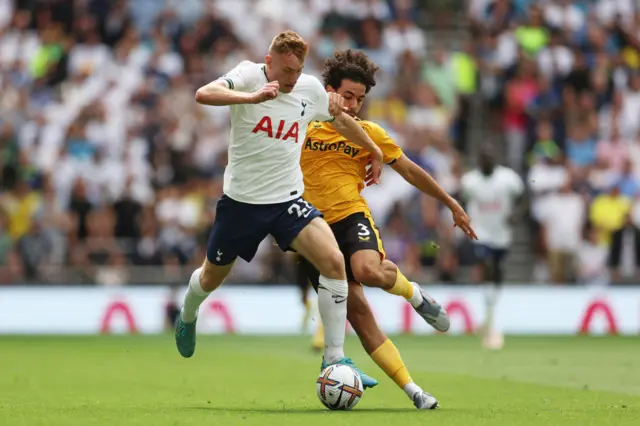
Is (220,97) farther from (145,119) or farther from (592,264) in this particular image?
(592,264)

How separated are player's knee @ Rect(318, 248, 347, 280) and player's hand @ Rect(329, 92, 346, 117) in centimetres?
104

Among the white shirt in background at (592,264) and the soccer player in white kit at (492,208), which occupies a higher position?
the soccer player in white kit at (492,208)

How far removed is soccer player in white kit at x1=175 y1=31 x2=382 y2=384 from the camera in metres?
9.91

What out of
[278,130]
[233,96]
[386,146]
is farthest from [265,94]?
[386,146]

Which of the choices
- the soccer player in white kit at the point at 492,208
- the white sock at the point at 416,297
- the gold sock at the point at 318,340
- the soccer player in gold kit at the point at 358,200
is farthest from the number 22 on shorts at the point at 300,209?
the soccer player in white kit at the point at 492,208

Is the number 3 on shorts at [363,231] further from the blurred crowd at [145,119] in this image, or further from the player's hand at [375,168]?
the blurred crowd at [145,119]

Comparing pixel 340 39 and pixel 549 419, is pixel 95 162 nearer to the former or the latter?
pixel 340 39

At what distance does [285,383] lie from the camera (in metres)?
13.1

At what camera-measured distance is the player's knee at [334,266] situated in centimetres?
991

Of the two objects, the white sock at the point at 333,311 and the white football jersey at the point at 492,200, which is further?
the white football jersey at the point at 492,200

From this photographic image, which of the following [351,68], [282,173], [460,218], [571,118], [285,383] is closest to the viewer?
[282,173]

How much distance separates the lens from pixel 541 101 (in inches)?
1009

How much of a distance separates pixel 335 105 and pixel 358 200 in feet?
3.62

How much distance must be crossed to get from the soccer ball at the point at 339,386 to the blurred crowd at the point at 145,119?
1305cm
